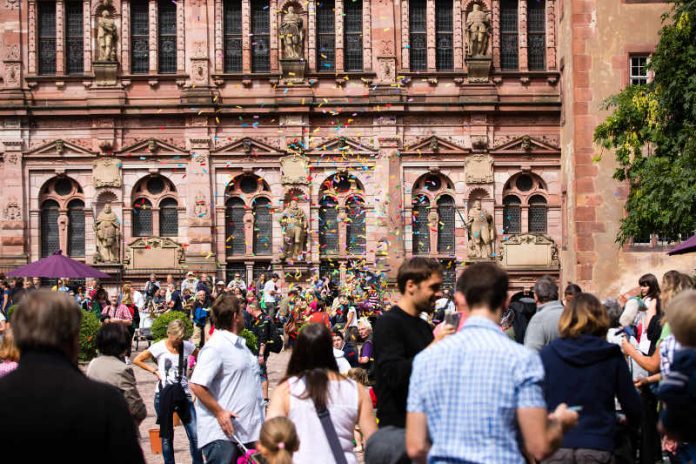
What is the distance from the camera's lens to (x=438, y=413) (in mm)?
5977

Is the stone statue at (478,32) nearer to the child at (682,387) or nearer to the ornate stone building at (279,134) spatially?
the ornate stone building at (279,134)

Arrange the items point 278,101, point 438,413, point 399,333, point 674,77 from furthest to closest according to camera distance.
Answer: point 278,101
point 674,77
point 399,333
point 438,413

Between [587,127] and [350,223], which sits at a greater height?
[587,127]

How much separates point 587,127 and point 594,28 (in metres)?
3.00

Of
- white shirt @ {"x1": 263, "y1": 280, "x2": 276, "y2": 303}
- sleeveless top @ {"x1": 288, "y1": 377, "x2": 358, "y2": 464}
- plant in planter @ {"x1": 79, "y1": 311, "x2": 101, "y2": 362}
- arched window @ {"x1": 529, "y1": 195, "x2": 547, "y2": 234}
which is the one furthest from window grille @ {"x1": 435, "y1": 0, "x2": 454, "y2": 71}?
sleeveless top @ {"x1": 288, "y1": 377, "x2": 358, "y2": 464}

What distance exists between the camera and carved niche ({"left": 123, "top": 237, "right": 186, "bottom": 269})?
39094 mm

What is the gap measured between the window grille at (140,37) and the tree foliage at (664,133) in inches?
663

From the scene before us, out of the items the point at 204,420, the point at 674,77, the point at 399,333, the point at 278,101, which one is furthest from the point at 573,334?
the point at 278,101

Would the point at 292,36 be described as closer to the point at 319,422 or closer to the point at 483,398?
the point at 319,422

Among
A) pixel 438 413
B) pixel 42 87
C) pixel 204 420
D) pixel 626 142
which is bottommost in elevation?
pixel 204 420

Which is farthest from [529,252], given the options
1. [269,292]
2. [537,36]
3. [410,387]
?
[410,387]

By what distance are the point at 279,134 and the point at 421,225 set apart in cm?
577

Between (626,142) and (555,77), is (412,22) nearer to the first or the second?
(555,77)

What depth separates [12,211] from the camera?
39469mm
